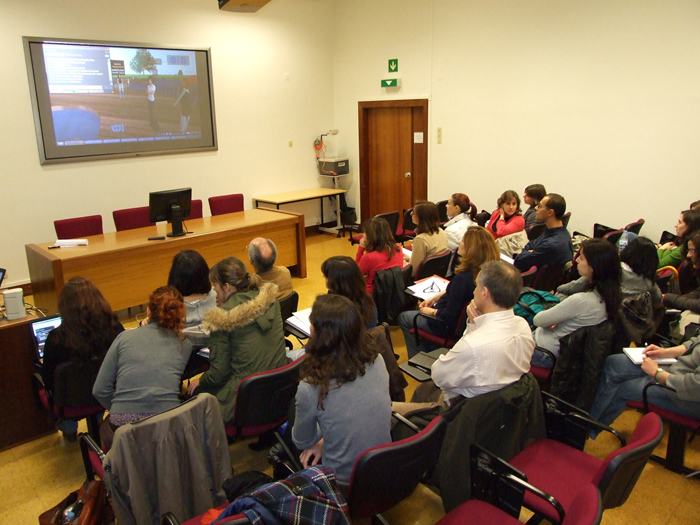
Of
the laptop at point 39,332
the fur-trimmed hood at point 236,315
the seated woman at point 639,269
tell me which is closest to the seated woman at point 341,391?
the fur-trimmed hood at point 236,315

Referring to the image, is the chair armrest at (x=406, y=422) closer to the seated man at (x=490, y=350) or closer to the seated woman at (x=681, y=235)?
the seated man at (x=490, y=350)

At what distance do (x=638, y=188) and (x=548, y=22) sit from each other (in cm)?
217

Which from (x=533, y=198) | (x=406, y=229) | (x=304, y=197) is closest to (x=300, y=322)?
(x=533, y=198)

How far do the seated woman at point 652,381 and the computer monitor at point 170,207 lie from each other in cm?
411

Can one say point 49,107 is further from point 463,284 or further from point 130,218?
point 463,284

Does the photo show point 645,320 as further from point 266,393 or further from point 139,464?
point 139,464

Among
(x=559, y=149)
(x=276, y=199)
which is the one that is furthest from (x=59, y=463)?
(x=559, y=149)

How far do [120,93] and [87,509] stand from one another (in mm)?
5512

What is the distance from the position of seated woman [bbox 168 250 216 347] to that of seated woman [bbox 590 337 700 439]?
7.27ft

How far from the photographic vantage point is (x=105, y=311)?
110 inches

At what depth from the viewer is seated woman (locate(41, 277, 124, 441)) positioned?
270 centimetres

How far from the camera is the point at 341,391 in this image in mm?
1928

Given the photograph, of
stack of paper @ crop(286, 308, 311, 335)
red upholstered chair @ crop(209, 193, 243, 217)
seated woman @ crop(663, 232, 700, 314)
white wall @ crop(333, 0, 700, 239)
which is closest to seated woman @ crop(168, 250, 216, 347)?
stack of paper @ crop(286, 308, 311, 335)

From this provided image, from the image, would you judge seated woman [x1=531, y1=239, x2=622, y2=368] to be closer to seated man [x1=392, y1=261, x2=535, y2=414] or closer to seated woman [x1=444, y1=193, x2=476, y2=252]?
seated man [x1=392, y1=261, x2=535, y2=414]
